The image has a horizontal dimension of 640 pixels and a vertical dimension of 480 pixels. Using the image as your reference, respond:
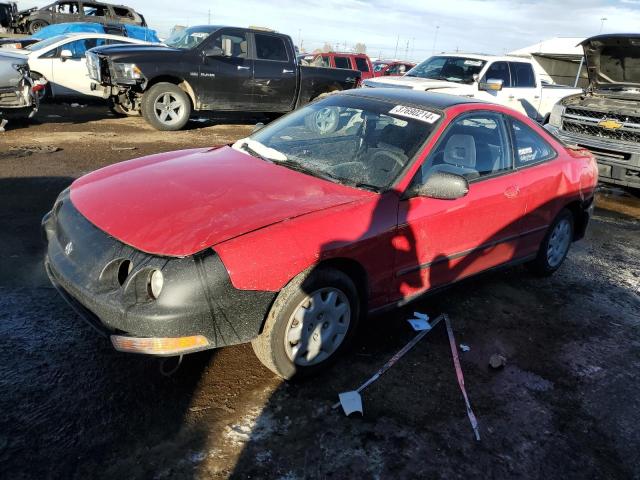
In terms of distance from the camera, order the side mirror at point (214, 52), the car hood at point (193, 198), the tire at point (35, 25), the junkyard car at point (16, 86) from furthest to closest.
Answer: the tire at point (35, 25) < the side mirror at point (214, 52) < the junkyard car at point (16, 86) < the car hood at point (193, 198)

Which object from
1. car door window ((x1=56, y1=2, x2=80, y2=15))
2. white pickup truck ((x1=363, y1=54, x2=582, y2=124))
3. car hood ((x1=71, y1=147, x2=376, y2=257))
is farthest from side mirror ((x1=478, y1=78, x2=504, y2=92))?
car door window ((x1=56, y1=2, x2=80, y2=15))

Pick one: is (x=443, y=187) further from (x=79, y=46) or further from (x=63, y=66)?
(x=79, y=46)

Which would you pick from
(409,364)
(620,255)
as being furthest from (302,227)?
(620,255)

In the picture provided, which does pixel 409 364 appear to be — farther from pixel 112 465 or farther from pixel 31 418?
pixel 31 418

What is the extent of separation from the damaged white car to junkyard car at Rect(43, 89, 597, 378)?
6365 mm

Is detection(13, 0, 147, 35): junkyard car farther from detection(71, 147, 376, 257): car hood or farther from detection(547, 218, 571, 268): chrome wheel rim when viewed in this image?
detection(547, 218, 571, 268): chrome wheel rim

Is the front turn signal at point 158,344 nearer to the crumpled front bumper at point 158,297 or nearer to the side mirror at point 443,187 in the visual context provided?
the crumpled front bumper at point 158,297

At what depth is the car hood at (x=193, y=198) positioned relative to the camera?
2.53 metres

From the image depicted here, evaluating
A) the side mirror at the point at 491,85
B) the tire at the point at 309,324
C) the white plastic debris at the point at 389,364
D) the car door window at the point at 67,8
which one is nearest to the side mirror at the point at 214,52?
the side mirror at the point at 491,85

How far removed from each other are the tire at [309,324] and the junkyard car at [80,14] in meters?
20.2

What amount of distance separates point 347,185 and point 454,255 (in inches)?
37.1

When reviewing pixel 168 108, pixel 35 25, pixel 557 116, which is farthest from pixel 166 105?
pixel 35 25

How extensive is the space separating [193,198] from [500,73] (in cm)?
927

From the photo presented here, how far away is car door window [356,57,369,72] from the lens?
672 inches
